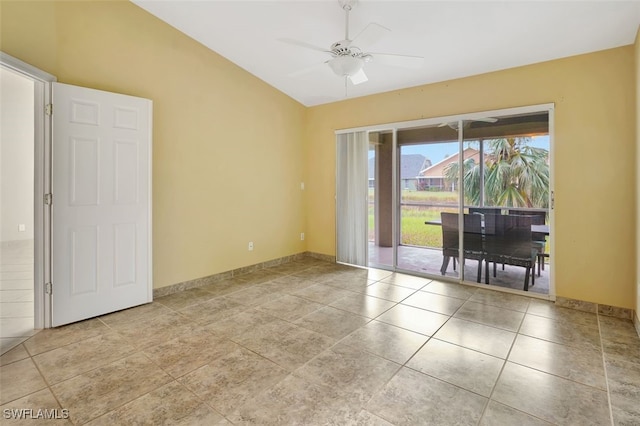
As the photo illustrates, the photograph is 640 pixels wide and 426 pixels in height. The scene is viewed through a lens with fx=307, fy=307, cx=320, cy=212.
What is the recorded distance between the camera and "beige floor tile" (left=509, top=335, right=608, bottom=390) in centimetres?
218

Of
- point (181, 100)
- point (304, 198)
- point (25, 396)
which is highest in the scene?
point (181, 100)

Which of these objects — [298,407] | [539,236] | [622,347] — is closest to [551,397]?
[622,347]

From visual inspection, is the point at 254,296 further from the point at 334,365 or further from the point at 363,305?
the point at 334,365

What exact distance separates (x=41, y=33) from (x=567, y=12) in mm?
4752

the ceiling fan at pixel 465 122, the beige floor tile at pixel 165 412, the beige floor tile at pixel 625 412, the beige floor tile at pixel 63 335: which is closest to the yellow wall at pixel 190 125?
the beige floor tile at pixel 63 335

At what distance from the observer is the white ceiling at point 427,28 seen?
2.83 meters

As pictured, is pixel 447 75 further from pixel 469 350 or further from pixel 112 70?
pixel 112 70

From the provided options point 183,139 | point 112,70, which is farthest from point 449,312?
point 112,70

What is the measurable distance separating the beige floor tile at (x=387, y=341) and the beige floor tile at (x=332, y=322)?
3.7 inches

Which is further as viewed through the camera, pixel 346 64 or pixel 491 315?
pixel 491 315

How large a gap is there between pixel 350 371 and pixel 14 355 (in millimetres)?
2632

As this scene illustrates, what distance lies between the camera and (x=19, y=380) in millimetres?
2100

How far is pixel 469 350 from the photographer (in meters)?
2.53

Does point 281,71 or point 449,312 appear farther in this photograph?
point 281,71
